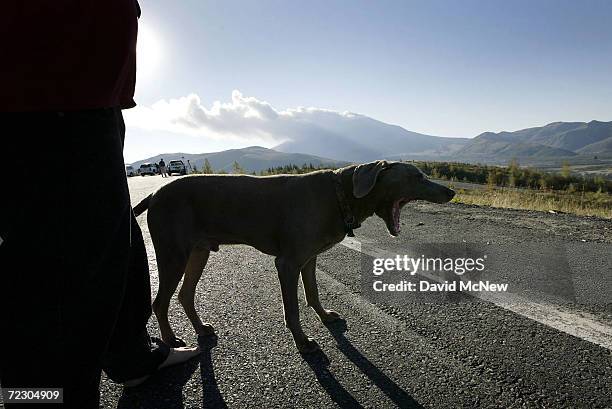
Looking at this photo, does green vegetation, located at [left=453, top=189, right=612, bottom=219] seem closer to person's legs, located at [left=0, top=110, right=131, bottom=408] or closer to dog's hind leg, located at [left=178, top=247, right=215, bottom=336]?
dog's hind leg, located at [left=178, top=247, right=215, bottom=336]

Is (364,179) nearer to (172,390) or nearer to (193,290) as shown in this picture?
(193,290)

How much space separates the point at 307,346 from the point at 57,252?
1823 mm

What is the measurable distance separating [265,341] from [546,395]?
176cm

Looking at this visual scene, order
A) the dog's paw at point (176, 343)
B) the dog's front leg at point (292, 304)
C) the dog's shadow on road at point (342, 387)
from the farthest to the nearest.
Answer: the dog's paw at point (176, 343)
the dog's front leg at point (292, 304)
the dog's shadow on road at point (342, 387)

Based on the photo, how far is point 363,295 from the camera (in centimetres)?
359

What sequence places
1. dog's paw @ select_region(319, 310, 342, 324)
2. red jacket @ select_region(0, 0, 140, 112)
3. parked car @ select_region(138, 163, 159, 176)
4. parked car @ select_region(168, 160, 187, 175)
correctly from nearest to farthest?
red jacket @ select_region(0, 0, 140, 112) < dog's paw @ select_region(319, 310, 342, 324) < parked car @ select_region(168, 160, 187, 175) < parked car @ select_region(138, 163, 159, 176)

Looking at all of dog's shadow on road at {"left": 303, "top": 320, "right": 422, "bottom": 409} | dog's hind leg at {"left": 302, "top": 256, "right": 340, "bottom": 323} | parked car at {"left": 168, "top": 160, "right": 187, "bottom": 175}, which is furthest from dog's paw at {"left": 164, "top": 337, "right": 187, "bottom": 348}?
parked car at {"left": 168, "top": 160, "right": 187, "bottom": 175}

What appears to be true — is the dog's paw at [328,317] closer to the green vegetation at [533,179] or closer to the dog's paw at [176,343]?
the dog's paw at [176,343]

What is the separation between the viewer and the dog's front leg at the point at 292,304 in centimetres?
268

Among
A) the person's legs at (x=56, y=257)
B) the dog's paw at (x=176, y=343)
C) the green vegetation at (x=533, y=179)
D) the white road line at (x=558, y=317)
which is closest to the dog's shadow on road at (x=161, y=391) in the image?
the dog's paw at (x=176, y=343)

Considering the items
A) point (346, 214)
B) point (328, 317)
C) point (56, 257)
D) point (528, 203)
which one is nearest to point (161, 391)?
point (56, 257)

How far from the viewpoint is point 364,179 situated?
10.5 feet

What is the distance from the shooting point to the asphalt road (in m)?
2.07

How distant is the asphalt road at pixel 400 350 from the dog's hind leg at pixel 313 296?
0.09m
